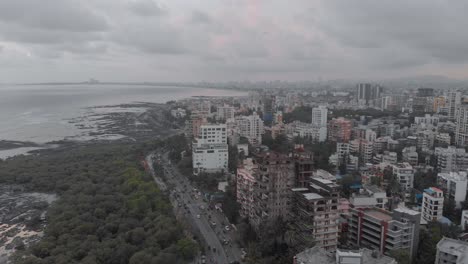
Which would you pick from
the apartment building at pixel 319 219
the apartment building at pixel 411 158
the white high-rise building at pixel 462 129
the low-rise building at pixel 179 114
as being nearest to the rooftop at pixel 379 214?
the apartment building at pixel 319 219

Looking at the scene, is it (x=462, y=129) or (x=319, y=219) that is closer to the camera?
(x=319, y=219)

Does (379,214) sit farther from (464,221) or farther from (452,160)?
(452,160)

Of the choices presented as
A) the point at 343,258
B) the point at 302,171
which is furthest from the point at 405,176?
the point at 343,258

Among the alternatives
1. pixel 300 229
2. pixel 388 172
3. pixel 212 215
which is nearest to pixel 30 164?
pixel 212 215

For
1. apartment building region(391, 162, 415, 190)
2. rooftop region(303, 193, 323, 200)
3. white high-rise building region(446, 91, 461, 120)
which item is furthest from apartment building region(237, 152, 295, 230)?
white high-rise building region(446, 91, 461, 120)

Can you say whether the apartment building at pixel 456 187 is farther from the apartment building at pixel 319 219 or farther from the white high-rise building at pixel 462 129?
the white high-rise building at pixel 462 129
